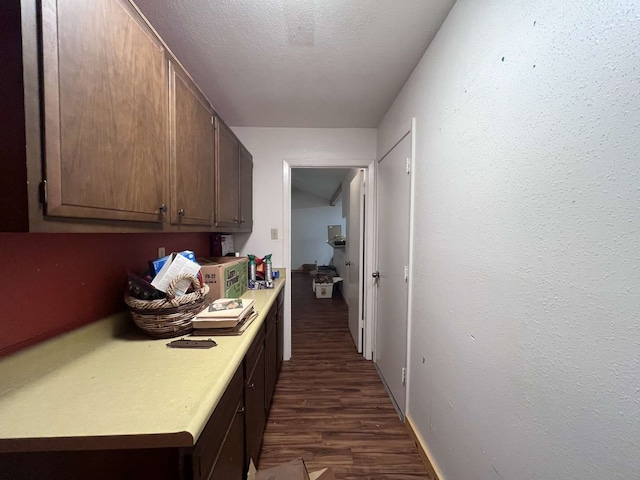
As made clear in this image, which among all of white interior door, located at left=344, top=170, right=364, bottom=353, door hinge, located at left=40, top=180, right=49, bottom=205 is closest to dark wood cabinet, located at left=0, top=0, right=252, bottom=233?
door hinge, located at left=40, top=180, right=49, bottom=205

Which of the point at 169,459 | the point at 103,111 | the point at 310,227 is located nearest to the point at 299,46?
the point at 103,111

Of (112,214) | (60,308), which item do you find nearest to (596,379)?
(112,214)

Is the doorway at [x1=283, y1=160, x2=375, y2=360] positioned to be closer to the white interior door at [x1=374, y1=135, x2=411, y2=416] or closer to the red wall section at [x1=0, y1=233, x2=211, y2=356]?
the white interior door at [x1=374, y1=135, x2=411, y2=416]

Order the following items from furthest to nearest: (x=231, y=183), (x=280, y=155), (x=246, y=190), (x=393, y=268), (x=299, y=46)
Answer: (x=280, y=155)
(x=246, y=190)
(x=393, y=268)
(x=231, y=183)
(x=299, y=46)

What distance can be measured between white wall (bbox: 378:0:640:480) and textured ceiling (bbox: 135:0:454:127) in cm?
24

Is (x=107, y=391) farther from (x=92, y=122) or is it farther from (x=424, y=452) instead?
(x=424, y=452)

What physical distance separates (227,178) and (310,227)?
252 inches

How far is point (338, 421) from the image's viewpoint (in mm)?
1705

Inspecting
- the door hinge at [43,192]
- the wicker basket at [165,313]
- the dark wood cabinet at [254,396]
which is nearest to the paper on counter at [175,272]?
the wicker basket at [165,313]

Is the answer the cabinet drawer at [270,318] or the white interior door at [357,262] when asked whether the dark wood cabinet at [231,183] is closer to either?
the cabinet drawer at [270,318]

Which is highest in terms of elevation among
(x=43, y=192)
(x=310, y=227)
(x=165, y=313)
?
(x=310, y=227)

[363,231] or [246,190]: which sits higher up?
[246,190]

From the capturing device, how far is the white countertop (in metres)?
0.54

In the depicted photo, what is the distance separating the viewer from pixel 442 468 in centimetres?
120
